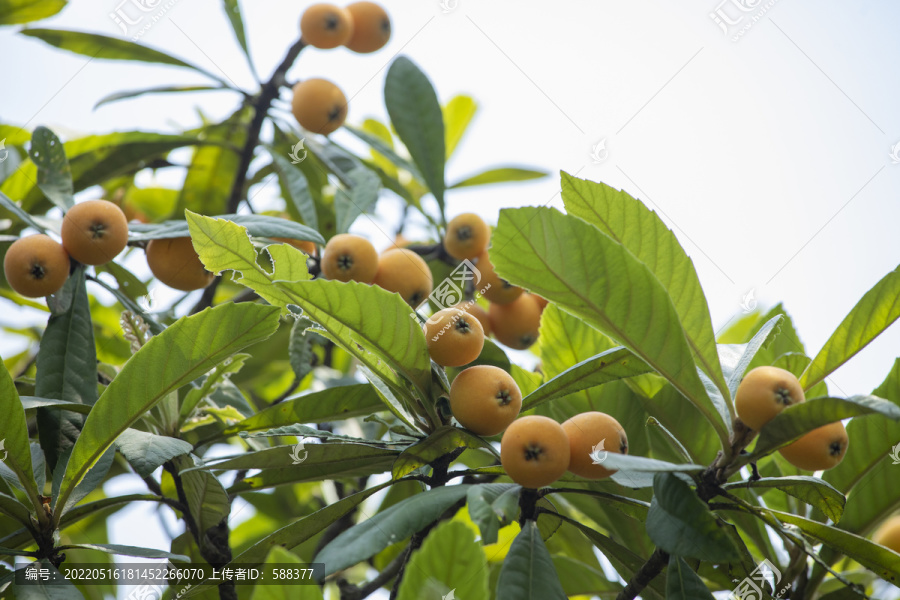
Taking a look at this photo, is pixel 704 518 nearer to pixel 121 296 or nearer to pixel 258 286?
pixel 258 286

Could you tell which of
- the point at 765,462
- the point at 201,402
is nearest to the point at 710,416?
the point at 765,462

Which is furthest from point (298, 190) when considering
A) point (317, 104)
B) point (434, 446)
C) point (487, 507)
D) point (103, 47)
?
point (487, 507)

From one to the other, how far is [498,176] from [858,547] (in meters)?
2.36

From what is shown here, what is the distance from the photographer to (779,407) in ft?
4.14

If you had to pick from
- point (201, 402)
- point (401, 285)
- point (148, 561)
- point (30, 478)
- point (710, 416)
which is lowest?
point (710, 416)

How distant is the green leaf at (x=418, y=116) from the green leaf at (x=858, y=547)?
1587mm

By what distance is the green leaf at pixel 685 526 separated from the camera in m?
1.17

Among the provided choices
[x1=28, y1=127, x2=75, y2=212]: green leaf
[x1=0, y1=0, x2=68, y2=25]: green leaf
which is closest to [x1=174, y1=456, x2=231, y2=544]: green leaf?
[x1=28, y1=127, x2=75, y2=212]: green leaf

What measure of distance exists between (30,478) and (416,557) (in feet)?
3.34

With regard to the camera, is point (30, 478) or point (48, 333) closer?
point (30, 478)

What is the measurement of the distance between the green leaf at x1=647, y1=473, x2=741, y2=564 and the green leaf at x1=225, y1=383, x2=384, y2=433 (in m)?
0.77

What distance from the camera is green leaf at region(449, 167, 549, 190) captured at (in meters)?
3.39

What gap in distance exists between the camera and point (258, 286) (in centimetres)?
141

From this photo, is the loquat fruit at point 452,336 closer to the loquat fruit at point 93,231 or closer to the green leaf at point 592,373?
the green leaf at point 592,373
